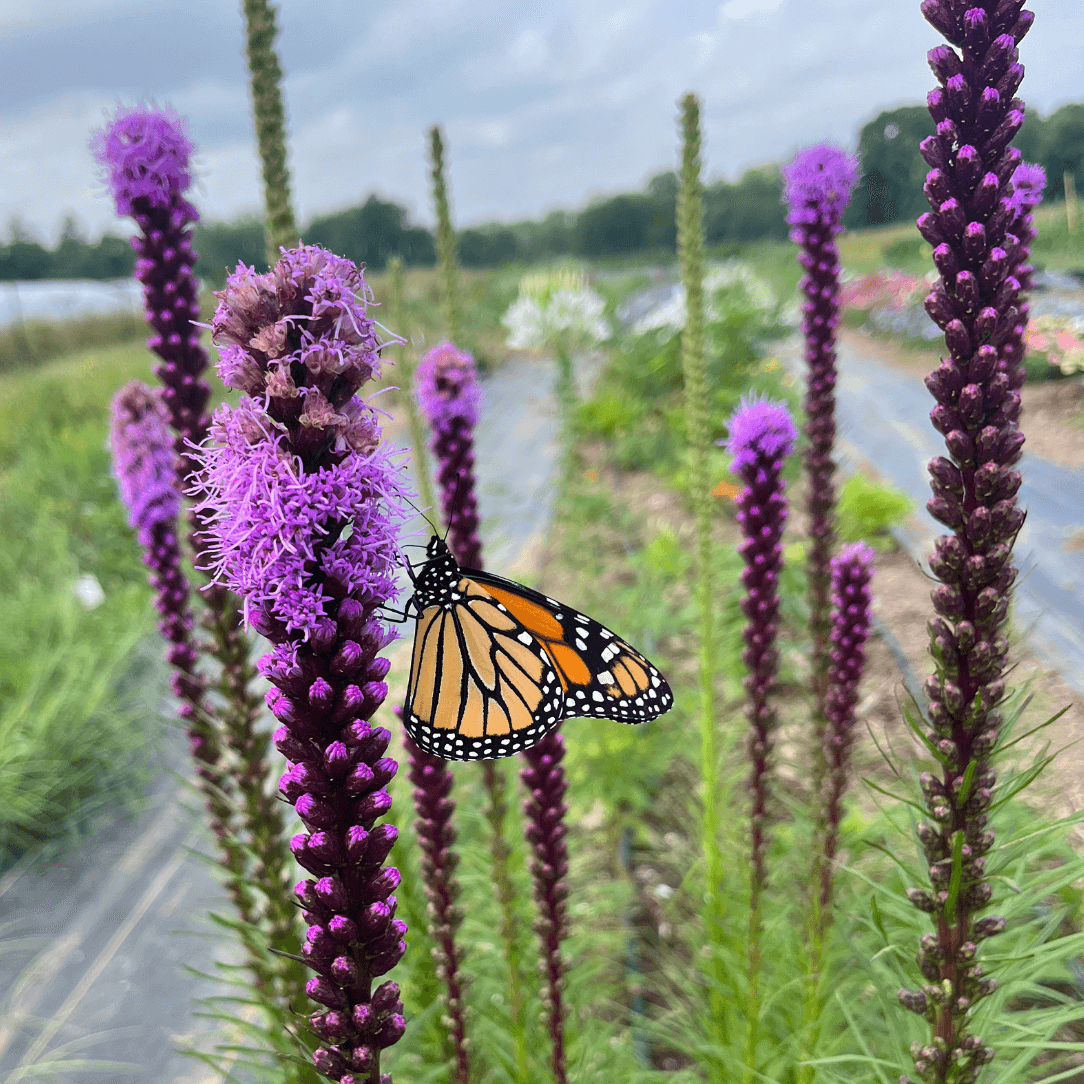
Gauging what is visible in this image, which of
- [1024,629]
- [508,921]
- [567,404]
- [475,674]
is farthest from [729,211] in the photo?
[508,921]

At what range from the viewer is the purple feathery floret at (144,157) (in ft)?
7.27

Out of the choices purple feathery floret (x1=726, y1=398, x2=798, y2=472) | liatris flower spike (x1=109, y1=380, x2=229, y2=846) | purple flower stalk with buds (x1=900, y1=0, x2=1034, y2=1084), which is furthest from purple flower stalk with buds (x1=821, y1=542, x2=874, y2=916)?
liatris flower spike (x1=109, y1=380, x2=229, y2=846)

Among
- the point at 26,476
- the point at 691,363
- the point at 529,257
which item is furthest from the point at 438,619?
the point at 529,257

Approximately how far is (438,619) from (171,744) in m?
4.80

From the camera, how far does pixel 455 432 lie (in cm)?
231

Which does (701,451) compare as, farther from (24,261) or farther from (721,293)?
(24,261)

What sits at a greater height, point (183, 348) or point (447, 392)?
point (183, 348)

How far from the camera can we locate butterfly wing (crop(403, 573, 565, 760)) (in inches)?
82.7

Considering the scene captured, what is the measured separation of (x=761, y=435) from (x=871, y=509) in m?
3.77

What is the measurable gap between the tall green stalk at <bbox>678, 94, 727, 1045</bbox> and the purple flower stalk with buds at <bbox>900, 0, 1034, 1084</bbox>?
1.28m

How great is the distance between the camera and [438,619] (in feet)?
7.21

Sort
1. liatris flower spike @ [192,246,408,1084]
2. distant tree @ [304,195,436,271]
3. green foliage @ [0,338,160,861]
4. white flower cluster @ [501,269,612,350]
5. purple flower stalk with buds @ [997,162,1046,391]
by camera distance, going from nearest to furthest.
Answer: liatris flower spike @ [192,246,408,1084] < distant tree @ [304,195,436,271] < purple flower stalk with buds @ [997,162,1046,391] < green foliage @ [0,338,160,861] < white flower cluster @ [501,269,612,350]

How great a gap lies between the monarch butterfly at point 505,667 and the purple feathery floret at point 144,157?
135cm

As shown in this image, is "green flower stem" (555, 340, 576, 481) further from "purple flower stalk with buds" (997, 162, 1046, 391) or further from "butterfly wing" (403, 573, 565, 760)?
"purple flower stalk with buds" (997, 162, 1046, 391)
